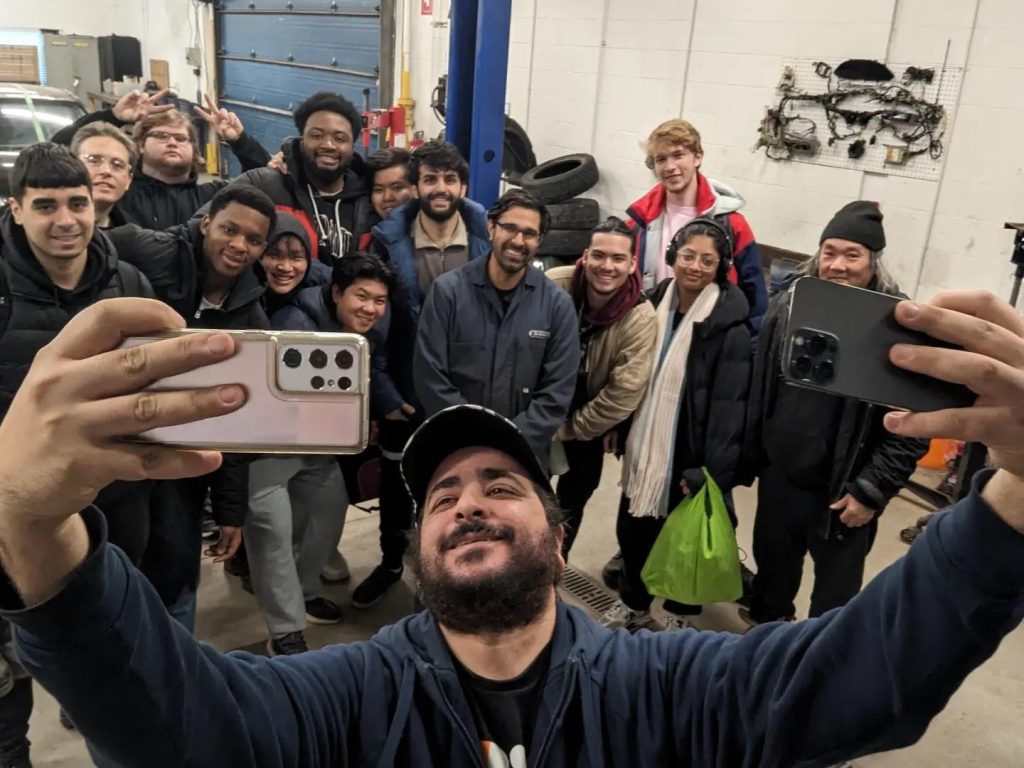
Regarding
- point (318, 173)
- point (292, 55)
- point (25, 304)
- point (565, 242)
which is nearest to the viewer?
point (25, 304)

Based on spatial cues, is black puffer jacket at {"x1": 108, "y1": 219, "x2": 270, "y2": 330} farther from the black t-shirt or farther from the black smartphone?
the black smartphone

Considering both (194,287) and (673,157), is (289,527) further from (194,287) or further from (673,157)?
(673,157)

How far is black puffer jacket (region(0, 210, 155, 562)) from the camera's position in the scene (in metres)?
2.11

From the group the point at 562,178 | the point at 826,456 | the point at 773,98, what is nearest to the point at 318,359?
the point at 826,456

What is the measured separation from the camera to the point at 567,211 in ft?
21.6

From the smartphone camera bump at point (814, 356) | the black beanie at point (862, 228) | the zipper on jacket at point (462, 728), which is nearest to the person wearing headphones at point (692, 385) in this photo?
the black beanie at point (862, 228)

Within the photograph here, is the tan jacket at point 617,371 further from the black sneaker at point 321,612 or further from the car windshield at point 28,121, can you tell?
the car windshield at point 28,121

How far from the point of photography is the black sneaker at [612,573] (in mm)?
3729

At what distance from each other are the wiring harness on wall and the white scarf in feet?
8.51

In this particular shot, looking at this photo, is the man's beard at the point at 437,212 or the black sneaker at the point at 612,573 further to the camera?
the black sneaker at the point at 612,573

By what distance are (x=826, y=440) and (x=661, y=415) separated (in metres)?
0.64

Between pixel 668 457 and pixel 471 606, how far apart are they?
1842 mm

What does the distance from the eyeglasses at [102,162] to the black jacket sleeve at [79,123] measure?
0.71 m

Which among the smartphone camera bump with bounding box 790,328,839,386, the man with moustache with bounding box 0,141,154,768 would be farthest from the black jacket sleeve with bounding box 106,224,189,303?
the smartphone camera bump with bounding box 790,328,839,386
